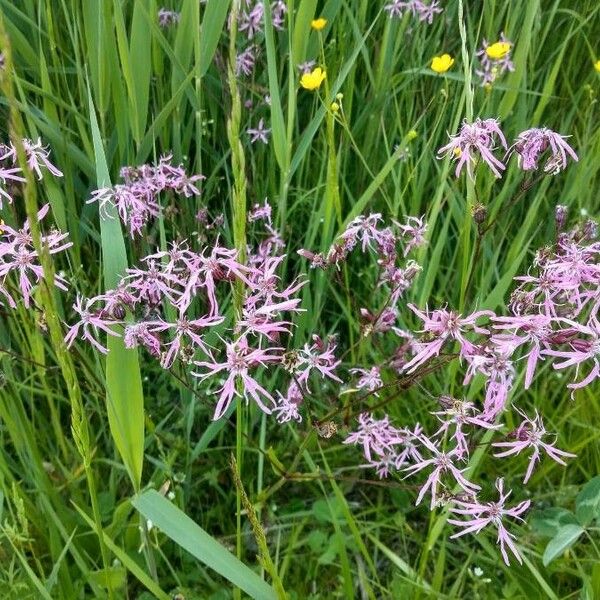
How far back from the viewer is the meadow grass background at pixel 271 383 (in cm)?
128

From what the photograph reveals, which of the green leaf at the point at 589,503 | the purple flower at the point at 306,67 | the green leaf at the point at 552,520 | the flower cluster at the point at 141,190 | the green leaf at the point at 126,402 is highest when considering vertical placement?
the purple flower at the point at 306,67

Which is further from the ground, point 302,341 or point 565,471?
point 302,341

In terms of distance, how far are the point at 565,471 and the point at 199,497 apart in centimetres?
73

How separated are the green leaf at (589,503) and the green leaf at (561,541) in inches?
0.7

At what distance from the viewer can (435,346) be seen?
1.03 meters

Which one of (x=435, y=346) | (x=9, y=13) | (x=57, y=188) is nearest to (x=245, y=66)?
(x=9, y=13)

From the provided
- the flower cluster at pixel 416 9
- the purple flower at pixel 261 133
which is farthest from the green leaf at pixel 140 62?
the flower cluster at pixel 416 9

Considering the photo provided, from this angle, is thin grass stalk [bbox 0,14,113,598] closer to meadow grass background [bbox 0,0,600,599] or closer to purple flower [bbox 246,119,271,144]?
meadow grass background [bbox 0,0,600,599]

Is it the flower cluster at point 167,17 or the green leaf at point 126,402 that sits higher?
the flower cluster at point 167,17

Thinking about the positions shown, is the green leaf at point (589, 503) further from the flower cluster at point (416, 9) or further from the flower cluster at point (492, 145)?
the flower cluster at point (416, 9)

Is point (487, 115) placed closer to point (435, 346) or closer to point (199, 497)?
point (435, 346)

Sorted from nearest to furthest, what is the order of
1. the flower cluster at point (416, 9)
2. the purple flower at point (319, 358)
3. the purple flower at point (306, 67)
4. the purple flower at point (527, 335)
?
1. the purple flower at point (527, 335)
2. the purple flower at point (319, 358)
3. the purple flower at point (306, 67)
4. the flower cluster at point (416, 9)

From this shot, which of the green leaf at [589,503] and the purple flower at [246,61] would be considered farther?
the purple flower at [246,61]

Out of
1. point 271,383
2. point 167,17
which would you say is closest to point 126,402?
point 271,383
